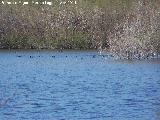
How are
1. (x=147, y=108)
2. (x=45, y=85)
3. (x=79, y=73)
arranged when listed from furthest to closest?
(x=79, y=73) → (x=45, y=85) → (x=147, y=108)

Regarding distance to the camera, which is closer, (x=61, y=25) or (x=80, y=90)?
(x=80, y=90)

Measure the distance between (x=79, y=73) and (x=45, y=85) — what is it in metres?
11.0

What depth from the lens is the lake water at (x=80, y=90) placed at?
29.1 m

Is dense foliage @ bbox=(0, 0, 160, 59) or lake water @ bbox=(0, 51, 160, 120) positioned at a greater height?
dense foliage @ bbox=(0, 0, 160, 59)

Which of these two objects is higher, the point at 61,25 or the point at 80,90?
the point at 61,25

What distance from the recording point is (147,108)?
30.8m

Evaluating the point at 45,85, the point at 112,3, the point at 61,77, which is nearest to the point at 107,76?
the point at 61,77

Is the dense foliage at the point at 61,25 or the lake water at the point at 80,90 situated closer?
the lake water at the point at 80,90

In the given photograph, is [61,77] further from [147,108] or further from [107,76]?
[147,108]

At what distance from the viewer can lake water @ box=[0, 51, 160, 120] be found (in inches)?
1146

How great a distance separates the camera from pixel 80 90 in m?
39.2

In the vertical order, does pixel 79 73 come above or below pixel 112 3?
below

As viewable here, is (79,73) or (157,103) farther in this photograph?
(79,73)

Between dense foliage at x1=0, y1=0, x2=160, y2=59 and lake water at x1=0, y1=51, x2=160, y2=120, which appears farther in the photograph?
dense foliage at x1=0, y1=0, x2=160, y2=59
